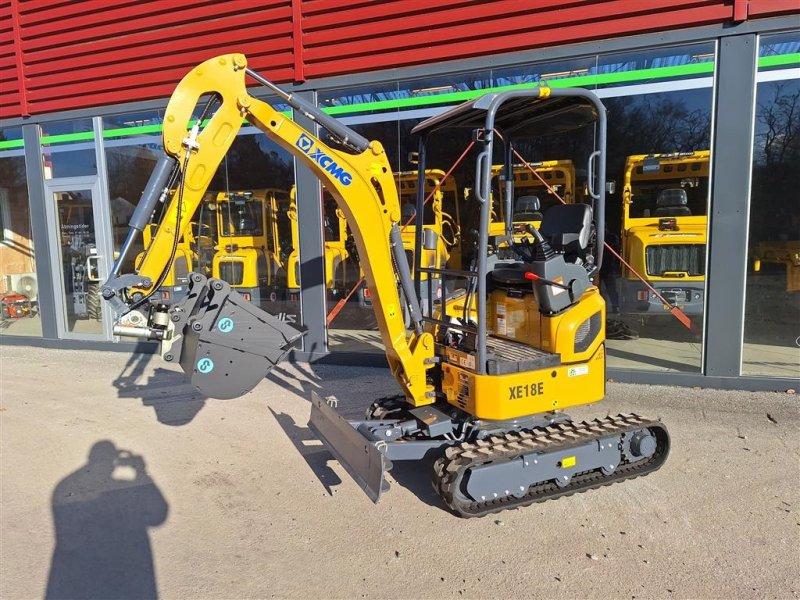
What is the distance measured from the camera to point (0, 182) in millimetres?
10117

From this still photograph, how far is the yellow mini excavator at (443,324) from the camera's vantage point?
3.66 metres

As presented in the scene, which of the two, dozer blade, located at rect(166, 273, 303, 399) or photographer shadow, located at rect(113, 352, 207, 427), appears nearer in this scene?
dozer blade, located at rect(166, 273, 303, 399)

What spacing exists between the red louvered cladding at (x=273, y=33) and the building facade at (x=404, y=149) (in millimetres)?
25

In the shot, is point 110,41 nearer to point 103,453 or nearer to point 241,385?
point 103,453

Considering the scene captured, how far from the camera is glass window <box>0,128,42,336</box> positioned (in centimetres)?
962

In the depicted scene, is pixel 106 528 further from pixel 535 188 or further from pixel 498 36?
pixel 535 188

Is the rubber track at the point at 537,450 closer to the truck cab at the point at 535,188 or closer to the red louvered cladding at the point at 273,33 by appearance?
the truck cab at the point at 535,188

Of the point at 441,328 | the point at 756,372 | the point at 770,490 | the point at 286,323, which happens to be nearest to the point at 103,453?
the point at 286,323

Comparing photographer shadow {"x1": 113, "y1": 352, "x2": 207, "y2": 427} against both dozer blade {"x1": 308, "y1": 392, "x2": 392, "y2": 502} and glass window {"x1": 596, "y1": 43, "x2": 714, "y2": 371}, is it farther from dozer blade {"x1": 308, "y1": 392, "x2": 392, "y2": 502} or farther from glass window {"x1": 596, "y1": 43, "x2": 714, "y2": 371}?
glass window {"x1": 596, "y1": 43, "x2": 714, "y2": 371}

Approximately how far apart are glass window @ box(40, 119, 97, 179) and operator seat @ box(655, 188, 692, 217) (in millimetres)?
8762

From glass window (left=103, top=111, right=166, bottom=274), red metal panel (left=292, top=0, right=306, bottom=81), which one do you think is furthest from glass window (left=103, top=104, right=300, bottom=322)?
red metal panel (left=292, top=0, right=306, bottom=81)

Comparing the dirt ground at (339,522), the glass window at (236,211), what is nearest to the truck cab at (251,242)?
the glass window at (236,211)

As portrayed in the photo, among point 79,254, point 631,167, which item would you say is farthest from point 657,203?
point 79,254

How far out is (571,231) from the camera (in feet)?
13.9
